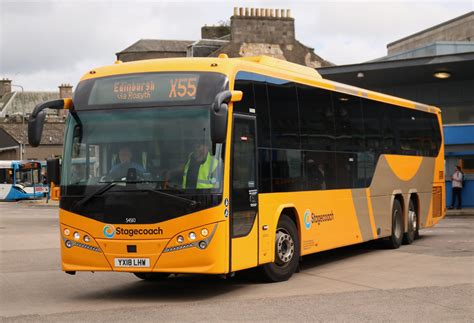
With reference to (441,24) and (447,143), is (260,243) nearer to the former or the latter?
(447,143)

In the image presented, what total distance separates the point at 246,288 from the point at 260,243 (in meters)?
0.72

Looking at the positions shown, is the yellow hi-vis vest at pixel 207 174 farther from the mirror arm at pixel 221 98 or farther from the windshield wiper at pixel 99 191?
the windshield wiper at pixel 99 191

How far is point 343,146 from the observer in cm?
1560

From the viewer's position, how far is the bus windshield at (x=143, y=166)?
1102 cm

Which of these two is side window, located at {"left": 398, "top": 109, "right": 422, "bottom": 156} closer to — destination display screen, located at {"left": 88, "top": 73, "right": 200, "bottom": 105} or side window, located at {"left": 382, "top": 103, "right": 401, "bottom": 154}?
side window, located at {"left": 382, "top": 103, "right": 401, "bottom": 154}

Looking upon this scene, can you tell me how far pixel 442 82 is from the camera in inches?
1398

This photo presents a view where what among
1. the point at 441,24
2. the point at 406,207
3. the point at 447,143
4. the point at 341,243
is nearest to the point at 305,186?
the point at 341,243

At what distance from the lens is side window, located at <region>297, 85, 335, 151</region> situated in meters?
13.9

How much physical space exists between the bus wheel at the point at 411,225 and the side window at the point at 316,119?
5.09 m

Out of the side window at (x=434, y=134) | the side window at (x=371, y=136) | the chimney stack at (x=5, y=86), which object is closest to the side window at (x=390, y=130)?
the side window at (x=371, y=136)

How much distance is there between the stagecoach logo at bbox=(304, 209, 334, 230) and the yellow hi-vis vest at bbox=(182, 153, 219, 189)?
10.1ft

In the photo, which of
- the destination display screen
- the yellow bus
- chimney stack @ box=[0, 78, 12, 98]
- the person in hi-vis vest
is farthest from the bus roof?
chimney stack @ box=[0, 78, 12, 98]

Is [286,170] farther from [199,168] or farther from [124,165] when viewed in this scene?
[124,165]

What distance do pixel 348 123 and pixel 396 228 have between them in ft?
11.9
